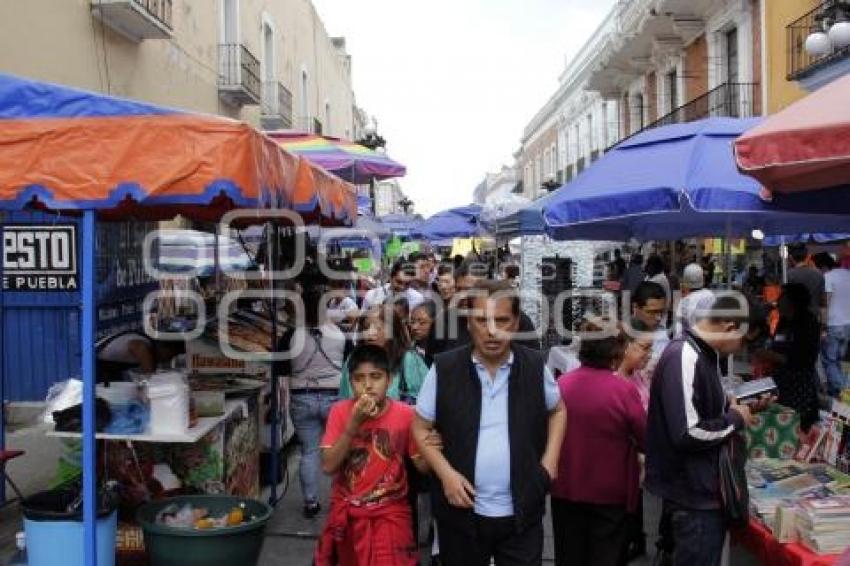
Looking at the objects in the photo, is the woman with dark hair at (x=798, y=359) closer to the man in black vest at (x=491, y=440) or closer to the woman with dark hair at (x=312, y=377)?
the woman with dark hair at (x=312, y=377)

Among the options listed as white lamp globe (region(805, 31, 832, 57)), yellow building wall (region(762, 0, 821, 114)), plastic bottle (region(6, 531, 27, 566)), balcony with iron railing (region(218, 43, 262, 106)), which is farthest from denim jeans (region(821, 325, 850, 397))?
balcony with iron railing (region(218, 43, 262, 106))

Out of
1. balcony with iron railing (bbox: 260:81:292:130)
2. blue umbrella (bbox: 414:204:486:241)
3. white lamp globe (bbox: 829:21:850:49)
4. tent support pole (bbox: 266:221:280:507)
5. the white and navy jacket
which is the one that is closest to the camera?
the white and navy jacket

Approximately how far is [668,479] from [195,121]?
2822 millimetres

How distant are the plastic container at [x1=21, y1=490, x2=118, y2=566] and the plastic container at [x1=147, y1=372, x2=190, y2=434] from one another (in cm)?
53

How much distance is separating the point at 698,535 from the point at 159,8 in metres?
11.3

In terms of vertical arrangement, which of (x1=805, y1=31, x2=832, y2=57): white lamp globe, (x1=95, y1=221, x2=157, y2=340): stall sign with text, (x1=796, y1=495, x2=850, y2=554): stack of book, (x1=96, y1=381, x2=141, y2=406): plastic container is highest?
(x1=805, y1=31, x2=832, y2=57): white lamp globe

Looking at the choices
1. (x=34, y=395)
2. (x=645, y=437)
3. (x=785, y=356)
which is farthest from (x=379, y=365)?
(x=34, y=395)

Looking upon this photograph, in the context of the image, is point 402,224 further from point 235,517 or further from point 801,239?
point 235,517

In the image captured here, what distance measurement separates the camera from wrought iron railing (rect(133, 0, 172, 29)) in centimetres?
1126

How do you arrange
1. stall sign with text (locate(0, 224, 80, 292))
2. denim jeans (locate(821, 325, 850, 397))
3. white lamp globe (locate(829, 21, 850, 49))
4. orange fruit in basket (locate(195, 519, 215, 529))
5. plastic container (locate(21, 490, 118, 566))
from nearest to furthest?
1. plastic container (locate(21, 490, 118, 566))
2. orange fruit in basket (locate(195, 519, 215, 529))
3. stall sign with text (locate(0, 224, 80, 292))
4. denim jeans (locate(821, 325, 850, 397))
5. white lamp globe (locate(829, 21, 850, 49))

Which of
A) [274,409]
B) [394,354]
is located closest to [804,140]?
[394,354]

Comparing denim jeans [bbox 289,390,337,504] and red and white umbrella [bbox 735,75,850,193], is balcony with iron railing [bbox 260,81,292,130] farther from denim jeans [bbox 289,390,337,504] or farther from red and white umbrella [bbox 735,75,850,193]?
red and white umbrella [bbox 735,75,850,193]

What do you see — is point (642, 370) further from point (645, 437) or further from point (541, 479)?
point (541, 479)

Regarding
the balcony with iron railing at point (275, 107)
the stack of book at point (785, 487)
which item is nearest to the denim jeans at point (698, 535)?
the stack of book at point (785, 487)
